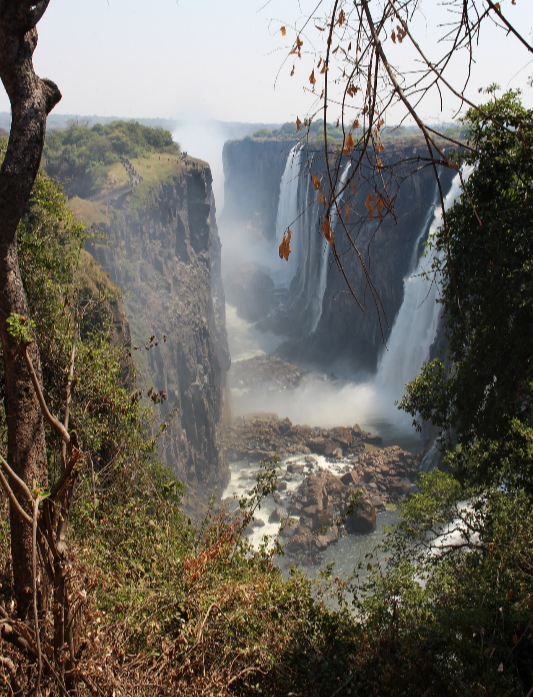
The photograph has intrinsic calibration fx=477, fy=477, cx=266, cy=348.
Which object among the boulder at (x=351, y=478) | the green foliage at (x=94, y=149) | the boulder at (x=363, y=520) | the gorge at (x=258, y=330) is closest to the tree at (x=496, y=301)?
the gorge at (x=258, y=330)

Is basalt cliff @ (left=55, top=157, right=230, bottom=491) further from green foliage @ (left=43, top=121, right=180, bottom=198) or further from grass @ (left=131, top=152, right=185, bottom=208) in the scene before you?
green foliage @ (left=43, top=121, right=180, bottom=198)

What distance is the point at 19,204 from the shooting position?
3.43 meters

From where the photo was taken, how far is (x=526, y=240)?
6258 mm

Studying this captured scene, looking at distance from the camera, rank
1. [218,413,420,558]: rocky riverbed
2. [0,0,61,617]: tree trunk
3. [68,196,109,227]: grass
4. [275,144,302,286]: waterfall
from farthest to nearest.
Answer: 1. [275,144,302,286]: waterfall
2. [68,196,109,227]: grass
3. [218,413,420,558]: rocky riverbed
4. [0,0,61,617]: tree trunk

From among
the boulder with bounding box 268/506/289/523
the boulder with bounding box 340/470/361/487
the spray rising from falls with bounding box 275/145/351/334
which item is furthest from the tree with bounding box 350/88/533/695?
the spray rising from falls with bounding box 275/145/351/334

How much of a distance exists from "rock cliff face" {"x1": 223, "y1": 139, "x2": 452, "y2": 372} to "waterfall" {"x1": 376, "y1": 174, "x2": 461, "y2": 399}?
1129 mm

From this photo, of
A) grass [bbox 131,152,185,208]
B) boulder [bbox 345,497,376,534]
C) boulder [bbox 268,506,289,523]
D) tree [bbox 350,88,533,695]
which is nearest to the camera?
tree [bbox 350,88,533,695]

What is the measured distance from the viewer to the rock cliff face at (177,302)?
2120 cm

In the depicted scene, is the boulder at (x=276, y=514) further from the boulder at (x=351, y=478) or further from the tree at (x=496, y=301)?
the tree at (x=496, y=301)

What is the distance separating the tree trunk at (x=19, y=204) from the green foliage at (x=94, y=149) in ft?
63.7

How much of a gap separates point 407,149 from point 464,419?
95.0ft

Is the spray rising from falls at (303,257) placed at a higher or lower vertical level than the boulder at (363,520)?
higher

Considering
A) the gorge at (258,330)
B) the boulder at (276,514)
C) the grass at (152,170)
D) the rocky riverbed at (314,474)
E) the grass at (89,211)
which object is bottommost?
the boulder at (276,514)

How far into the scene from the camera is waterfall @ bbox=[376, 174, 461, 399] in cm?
2705
